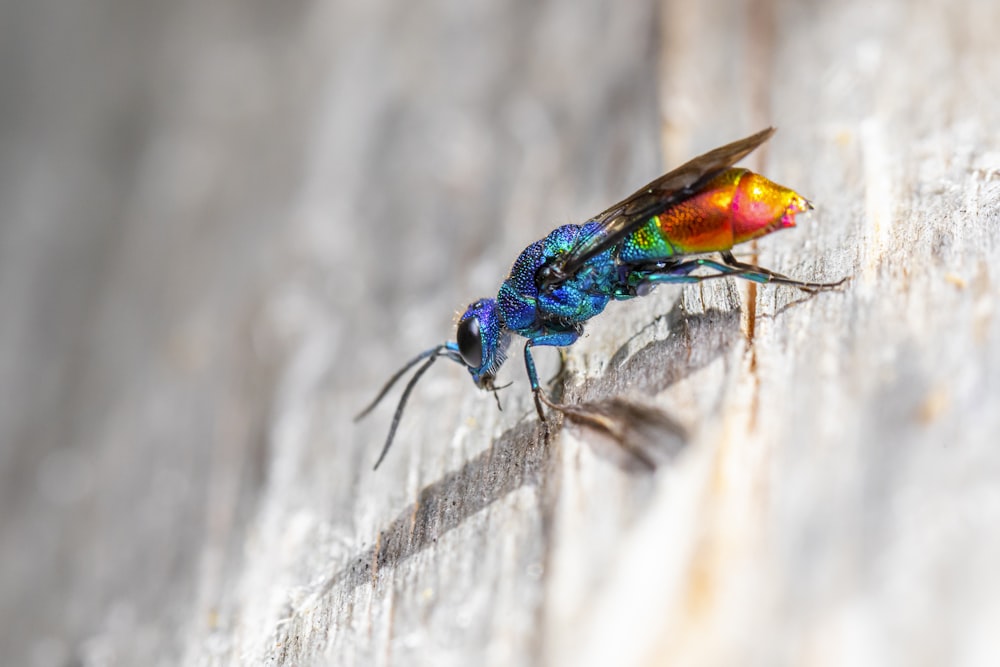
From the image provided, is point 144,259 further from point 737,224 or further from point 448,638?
point 448,638

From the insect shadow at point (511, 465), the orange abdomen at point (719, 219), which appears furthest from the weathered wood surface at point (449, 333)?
the orange abdomen at point (719, 219)

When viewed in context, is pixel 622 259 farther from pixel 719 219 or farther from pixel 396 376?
pixel 396 376

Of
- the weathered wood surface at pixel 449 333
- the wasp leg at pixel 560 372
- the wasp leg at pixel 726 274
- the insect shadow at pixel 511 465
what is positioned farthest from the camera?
the wasp leg at pixel 560 372

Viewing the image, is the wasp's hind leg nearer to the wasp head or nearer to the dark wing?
the dark wing

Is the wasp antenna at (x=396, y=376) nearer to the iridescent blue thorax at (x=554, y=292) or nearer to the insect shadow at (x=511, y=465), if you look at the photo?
the iridescent blue thorax at (x=554, y=292)

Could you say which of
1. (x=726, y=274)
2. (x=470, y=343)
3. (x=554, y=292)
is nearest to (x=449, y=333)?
(x=470, y=343)

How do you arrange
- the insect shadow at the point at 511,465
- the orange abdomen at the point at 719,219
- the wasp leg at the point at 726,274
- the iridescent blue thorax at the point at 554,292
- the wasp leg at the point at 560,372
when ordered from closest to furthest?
the insect shadow at the point at 511,465, the wasp leg at the point at 726,274, the orange abdomen at the point at 719,219, the wasp leg at the point at 560,372, the iridescent blue thorax at the point at 554,292
